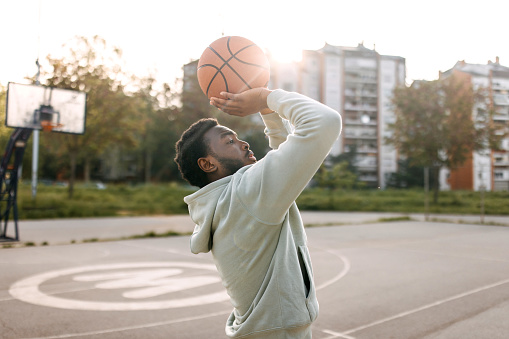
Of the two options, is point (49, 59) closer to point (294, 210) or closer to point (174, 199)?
point (174, 199)

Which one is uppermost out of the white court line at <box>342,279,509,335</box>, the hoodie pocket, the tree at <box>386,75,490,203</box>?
Answer: the tree at <box>386,75,490,203</box>

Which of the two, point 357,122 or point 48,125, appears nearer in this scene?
point 48,125

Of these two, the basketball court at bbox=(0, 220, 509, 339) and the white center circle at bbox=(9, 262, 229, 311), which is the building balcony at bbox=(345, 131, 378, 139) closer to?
the basketball court at bbox=(0, 220, 509, 339)

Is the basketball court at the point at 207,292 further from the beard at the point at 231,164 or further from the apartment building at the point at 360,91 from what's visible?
the apartment building at the point at 360,91

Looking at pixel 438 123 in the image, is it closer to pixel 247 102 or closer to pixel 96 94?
pixel 96 94

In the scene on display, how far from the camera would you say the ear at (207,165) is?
1.64 meters

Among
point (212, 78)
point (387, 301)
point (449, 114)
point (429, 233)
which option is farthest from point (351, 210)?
point (212, 78)

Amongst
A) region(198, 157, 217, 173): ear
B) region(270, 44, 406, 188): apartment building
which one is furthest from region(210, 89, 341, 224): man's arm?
region(270, 44, 406, 188): apartment building

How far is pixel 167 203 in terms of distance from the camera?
23.8 meters

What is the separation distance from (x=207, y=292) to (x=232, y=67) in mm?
3907

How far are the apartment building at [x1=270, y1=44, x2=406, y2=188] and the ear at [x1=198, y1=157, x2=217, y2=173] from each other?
53885mm

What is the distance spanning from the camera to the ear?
64.5 inches

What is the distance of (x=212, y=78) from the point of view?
→ 85.1 inches

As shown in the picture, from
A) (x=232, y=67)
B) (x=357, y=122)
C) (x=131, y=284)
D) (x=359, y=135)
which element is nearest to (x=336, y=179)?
(x=131, y=284)
